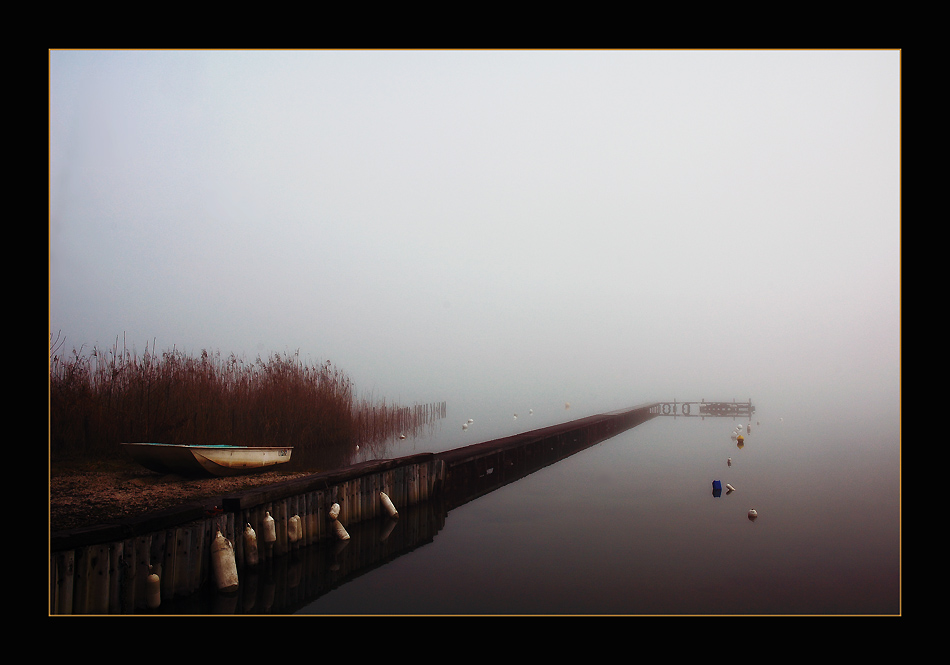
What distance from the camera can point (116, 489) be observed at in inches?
398

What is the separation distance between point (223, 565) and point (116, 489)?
3993 millimetres

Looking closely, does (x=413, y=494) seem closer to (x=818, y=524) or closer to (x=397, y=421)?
(x=818, y=524)

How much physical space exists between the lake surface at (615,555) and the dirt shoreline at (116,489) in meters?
2.24

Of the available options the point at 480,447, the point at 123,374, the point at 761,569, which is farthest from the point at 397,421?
the point at 761,569

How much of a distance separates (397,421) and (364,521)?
1583 centimetres

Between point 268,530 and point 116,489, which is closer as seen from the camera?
point 268,530

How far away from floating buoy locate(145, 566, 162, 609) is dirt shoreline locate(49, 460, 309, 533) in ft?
5.14

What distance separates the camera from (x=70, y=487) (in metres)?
10.1

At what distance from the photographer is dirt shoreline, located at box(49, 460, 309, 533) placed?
859cm

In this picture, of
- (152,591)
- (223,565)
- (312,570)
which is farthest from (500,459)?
(152,591)

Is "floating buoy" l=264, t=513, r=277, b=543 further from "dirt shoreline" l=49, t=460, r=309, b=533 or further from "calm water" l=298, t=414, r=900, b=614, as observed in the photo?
"dirt shoreline" l=49, t=460, r=309, b=533

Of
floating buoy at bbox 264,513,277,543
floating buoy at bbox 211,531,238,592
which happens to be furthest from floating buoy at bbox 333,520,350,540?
floating buoy at bbox 211,531,238,592

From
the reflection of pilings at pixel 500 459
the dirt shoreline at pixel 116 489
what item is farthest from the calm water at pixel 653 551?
the dirt shoreline at pixel 116 489

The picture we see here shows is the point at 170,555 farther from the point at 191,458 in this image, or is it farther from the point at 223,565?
the point at 191,458
